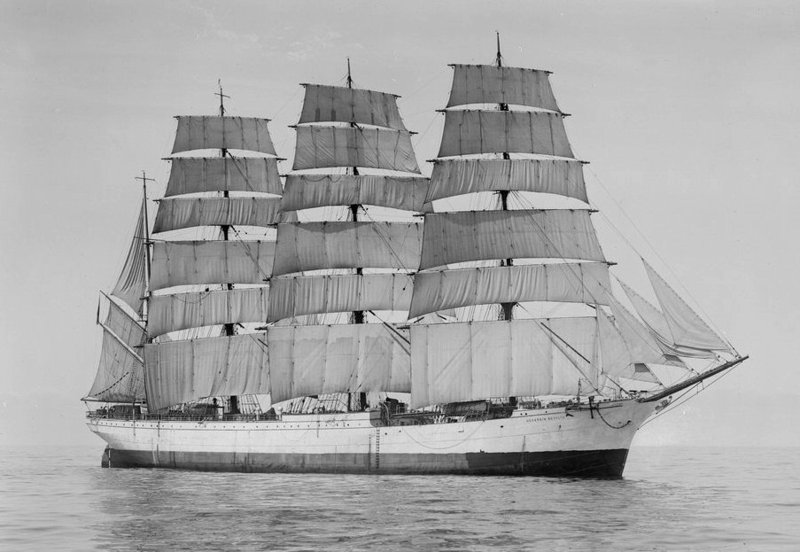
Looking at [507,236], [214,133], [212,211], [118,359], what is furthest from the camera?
[118,359]

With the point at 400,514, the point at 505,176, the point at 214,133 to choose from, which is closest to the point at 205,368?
the point at 214,133

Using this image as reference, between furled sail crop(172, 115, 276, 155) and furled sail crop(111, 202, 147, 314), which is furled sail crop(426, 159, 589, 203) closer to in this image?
furled sail crop(172, 115, 276, 155)

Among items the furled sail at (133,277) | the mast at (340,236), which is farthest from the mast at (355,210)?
the furled sail at (133,277)

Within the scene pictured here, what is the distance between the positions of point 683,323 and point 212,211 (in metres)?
32.2

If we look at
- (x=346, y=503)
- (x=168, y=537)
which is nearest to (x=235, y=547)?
(x=168, y=537)

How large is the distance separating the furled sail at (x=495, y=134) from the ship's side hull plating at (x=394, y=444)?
14.5 meters

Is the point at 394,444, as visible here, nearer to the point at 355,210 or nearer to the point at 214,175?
the point at 355,210

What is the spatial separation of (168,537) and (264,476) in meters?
26.4

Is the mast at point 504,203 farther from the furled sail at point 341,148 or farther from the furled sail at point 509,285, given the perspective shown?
the furled sail at point 341,148

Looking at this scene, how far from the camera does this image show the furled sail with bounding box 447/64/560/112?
195 feet

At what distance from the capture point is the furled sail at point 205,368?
68250mm

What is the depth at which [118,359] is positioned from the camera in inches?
2889

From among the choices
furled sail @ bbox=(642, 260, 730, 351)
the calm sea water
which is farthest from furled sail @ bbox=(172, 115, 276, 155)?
furled sail @ bbox=(642, 260, 730, 351)

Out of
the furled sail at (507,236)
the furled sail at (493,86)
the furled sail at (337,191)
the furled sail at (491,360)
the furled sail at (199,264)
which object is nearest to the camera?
the furled sail at (491,360)
